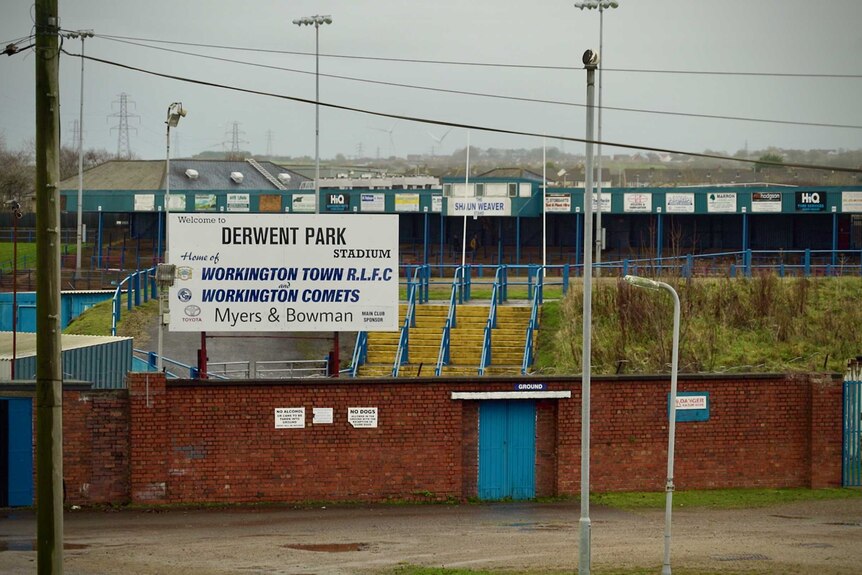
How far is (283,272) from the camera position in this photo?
24.0 metres

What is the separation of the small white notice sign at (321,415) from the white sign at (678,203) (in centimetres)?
3441

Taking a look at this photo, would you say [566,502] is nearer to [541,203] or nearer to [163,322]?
[163,322]

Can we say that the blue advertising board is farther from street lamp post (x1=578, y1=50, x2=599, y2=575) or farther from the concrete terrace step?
the concrete terrace step

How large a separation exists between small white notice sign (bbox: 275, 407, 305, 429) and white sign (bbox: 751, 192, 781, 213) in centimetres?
3563

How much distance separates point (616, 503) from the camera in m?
21.9

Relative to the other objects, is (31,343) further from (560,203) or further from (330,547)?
(560,203)

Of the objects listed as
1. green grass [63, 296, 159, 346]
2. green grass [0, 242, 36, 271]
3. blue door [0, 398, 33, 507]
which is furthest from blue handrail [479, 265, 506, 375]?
green grass [0, 242, 36, 271]

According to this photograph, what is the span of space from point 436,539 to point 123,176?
54.8 m

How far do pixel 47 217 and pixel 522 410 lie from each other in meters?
12.1

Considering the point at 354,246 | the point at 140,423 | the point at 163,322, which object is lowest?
the point at 140,423

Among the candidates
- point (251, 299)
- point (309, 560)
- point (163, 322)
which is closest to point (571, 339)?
point (251, 299)

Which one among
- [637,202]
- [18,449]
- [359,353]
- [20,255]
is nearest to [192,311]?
[18,449]

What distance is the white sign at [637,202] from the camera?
53094 mm

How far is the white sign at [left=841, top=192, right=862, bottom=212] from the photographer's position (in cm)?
5138
